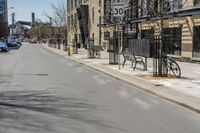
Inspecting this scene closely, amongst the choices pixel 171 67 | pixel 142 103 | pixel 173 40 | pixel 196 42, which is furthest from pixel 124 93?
pixel 173 40

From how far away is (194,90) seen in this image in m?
16.4

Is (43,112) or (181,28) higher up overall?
(181,28)

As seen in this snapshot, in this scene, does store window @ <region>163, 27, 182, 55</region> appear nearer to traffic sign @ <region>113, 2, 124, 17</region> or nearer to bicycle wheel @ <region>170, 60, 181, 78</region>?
traffic sign @ <region>113, 2, 124, 17</region>

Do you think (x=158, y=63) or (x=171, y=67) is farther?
(x=171, y=67)

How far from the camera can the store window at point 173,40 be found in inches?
1488

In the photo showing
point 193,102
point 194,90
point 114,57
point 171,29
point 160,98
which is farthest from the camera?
point 171,29

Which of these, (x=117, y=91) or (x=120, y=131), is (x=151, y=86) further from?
(x=120, y=131)

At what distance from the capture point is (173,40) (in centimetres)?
3912

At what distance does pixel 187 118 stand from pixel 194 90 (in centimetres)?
541

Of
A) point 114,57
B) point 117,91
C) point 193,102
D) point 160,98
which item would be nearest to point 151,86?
point 117,91

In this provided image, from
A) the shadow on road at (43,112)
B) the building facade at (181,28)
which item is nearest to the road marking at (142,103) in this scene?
the shadow on road at (43,112)

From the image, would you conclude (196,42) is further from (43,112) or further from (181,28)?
(43,112)

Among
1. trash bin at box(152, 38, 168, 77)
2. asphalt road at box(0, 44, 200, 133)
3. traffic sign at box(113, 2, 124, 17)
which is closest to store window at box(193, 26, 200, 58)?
traffic sign at box(113, 2, 124, 17)

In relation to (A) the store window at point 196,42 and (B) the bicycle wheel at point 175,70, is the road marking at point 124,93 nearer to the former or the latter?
(B) the bicycle wheel at point 175,70
